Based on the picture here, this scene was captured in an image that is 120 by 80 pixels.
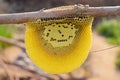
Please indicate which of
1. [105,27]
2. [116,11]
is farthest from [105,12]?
[105,27]

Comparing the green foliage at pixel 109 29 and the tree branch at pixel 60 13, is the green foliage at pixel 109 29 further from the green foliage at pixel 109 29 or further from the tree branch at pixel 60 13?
the tree branch at pixel 60 13

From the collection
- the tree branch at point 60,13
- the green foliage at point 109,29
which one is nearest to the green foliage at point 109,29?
the green foliage at point 109,29

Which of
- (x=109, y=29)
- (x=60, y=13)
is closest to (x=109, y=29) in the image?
(x=109, y=29)

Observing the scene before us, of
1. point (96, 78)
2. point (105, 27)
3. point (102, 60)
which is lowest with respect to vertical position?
point (96, 78)

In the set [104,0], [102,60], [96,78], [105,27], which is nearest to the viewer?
[104,0]

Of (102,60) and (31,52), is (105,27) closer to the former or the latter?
(102,60)

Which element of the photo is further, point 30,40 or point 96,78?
point 96,78

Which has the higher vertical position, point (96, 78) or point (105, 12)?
point (96, 78)

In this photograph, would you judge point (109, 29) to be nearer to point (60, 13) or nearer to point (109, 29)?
point (109, 29)

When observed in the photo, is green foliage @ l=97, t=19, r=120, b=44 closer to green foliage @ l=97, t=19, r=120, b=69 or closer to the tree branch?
green foliage @ l=97, t=19, r=120, b=69
